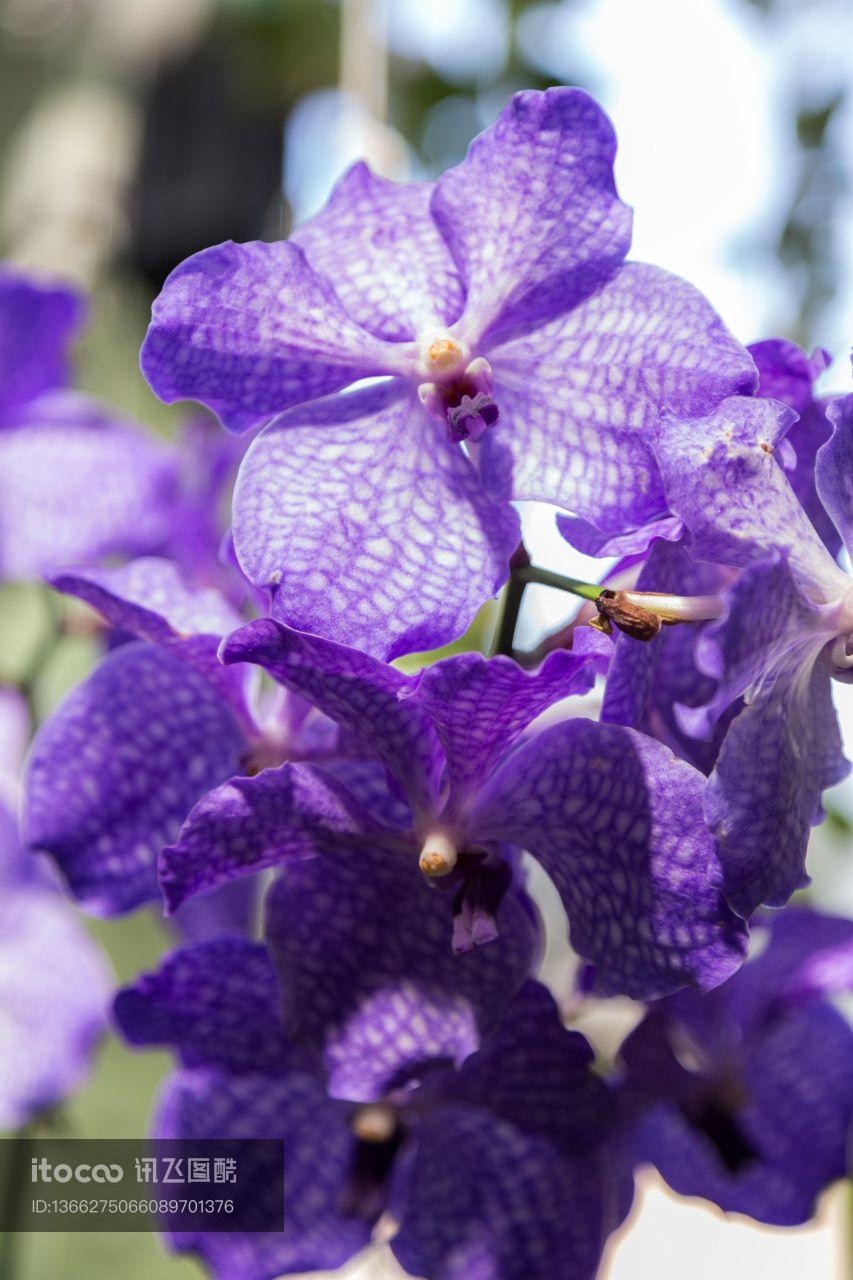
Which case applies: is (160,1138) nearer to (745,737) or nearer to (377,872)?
(377,872)

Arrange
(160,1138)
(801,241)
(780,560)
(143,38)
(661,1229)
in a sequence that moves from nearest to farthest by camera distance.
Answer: (780,560)
(160,1138)
(661,1229)
(801,241)
(143,38)

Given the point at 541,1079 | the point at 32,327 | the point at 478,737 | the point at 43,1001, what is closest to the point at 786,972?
the point at 541,1079

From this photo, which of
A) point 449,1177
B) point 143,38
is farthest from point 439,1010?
point 143,38

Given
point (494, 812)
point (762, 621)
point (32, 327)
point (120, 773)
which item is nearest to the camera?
point (762, 621)

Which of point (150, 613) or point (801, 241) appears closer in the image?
point (150, 613)

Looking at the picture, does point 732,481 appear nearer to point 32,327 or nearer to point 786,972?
point 786,972

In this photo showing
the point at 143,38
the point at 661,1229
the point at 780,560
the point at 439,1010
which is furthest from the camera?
the point at 143,38

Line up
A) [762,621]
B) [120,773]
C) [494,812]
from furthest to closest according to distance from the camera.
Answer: [120,773] → [494,812] → [762,621]
